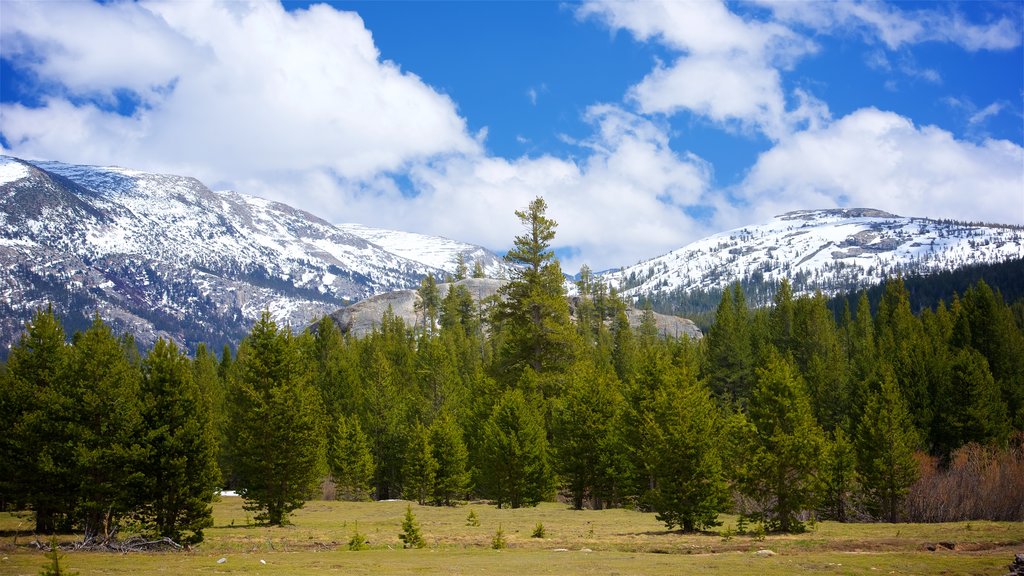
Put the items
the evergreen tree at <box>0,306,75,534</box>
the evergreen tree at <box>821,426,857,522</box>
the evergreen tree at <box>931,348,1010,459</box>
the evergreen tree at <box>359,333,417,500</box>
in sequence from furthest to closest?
the evergreen tree at <box>359,333,417,500</box> → the evergreen tree at <box>931,348,1010,459</box> → the evergreen tree at <box>821,426,857,522</box> → the evergreen tree at <box>0,306,75,534</box>

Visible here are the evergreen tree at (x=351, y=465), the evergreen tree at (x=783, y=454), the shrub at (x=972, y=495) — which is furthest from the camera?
the evergreen tree at (x=351, y=465)

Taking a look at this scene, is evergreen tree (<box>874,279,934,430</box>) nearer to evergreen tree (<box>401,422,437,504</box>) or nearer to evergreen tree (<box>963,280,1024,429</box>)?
evergreen tree (<box>963,280,1024,429</box>)

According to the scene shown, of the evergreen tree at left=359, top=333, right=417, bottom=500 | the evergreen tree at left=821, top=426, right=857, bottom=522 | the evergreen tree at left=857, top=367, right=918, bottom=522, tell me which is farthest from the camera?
the evergreen tree at left=359, top=333, right=417, bottom=500

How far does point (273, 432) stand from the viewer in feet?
124

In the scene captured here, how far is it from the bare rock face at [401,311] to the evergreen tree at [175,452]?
377 ft

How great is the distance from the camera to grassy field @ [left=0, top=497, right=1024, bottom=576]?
19531 mm

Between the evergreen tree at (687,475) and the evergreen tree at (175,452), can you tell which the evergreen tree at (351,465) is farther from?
the evergreen tree at (687,475)

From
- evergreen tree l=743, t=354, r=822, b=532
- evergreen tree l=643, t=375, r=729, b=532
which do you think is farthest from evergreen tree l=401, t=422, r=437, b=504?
evergreen tree l=743, t=354, r=822, b=532

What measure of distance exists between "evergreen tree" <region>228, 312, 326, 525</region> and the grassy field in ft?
6.83

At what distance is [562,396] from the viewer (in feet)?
178

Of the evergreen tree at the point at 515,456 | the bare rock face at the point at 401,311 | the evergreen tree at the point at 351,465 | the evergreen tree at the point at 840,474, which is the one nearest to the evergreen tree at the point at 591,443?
the evergreen tree at the point at 515,456

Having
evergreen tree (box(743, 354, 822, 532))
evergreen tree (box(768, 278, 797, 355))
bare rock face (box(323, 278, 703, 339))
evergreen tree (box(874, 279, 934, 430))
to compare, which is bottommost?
evergreen tree (box(743, 354, 822, 532))

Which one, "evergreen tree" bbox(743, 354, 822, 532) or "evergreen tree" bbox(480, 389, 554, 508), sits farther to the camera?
"evergreen tree" bbox(480, 389, 554, 508)

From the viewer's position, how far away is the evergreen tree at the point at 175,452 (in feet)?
98.4
